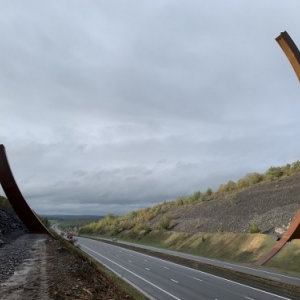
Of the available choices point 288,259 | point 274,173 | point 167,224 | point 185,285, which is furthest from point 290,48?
point 274,173

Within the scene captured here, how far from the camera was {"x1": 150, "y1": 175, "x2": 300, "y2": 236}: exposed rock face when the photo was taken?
49031 mm

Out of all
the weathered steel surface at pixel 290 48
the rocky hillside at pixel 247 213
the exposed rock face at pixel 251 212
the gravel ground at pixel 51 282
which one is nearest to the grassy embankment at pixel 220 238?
the rocky hillside at pixel 247 213

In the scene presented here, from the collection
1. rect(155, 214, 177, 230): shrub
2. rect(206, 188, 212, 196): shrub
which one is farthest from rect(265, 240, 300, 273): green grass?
rect(206, 188, 212, 196): shrub

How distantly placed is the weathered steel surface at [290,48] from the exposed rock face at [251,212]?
994 inches

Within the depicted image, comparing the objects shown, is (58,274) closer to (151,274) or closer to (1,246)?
(1,246)

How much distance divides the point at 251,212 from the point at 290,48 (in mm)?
37968

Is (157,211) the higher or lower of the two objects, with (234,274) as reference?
higher

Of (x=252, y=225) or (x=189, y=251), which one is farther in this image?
(x=189, y=251)

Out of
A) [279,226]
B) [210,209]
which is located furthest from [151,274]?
[210,209]

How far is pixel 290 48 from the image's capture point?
22.5 metres

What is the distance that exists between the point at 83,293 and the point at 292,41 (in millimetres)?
18890

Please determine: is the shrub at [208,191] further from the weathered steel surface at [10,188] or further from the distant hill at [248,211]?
the weathered steel surface at [10,188]

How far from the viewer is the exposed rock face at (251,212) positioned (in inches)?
1930

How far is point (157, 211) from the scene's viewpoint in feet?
326
